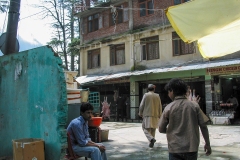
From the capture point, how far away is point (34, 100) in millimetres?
5047

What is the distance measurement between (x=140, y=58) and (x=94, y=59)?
15.5 feet

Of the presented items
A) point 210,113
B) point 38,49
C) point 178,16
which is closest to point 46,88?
point 38,49

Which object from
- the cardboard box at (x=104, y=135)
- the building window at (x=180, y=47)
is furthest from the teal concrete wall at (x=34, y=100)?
the building window at (x=180, y=47)

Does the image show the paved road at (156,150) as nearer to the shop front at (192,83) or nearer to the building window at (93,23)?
the shop front at (192,83)

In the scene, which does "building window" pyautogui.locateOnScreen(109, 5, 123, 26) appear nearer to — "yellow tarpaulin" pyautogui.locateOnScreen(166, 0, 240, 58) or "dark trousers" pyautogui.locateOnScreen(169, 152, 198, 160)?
"yellow tarpaulin" pyautogui.locateOnScreen(166, 0, 240, 58)

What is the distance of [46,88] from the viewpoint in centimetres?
477

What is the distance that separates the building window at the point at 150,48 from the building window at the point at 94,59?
14.6 feet

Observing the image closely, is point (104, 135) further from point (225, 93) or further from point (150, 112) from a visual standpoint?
point (225, 93)

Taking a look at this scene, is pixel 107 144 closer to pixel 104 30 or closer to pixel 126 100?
pixel 126 100

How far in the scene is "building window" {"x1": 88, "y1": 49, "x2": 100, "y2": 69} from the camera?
1995 centimetres

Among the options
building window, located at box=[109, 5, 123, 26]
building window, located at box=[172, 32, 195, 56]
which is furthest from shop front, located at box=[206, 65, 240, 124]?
building window, located at box=[109, 5, 123, 26]

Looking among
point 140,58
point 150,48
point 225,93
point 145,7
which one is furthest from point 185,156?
point 145,7

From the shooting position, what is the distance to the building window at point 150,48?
16.2m

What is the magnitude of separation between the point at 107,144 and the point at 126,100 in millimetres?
10180
